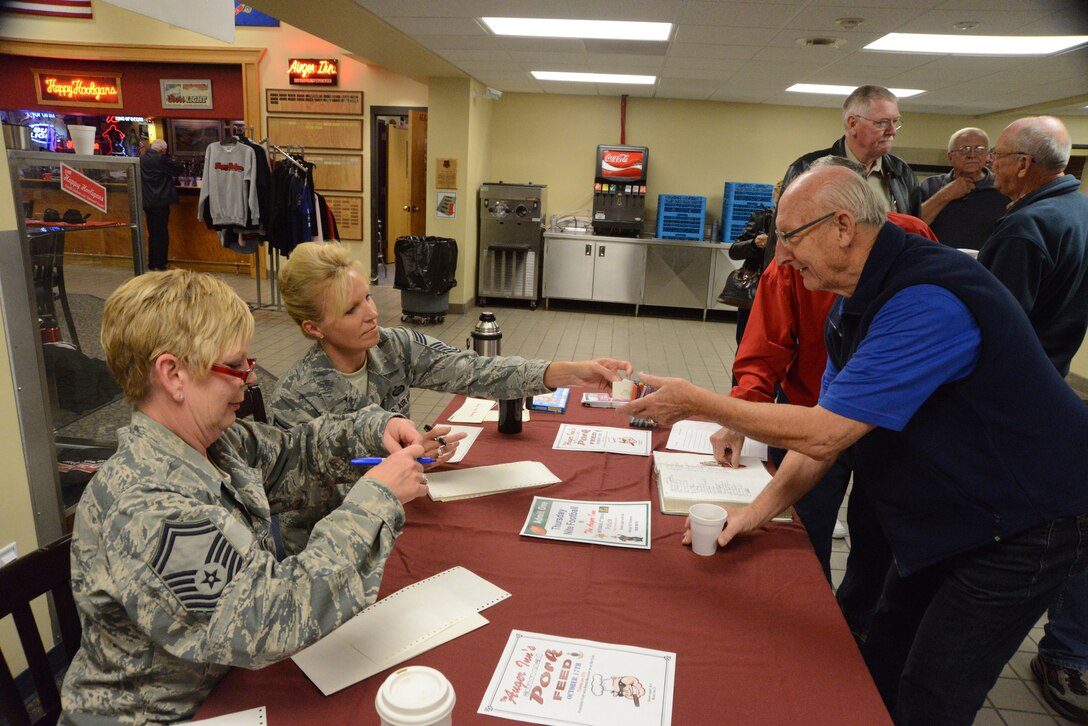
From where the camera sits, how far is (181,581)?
3.11 ft

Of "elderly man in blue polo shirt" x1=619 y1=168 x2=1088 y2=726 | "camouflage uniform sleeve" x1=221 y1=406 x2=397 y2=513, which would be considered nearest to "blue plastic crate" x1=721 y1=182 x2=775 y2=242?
"elderly man in blue polo shirt" x1=619 y1=168 x2=1088 y2=726

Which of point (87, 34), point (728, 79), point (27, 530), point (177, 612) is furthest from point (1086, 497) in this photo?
point (87, 34)

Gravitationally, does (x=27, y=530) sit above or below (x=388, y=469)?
below

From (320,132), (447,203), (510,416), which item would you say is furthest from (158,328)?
(320,132)

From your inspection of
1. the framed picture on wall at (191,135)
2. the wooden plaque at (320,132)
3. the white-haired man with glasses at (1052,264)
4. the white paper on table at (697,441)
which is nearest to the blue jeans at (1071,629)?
the white-haired man with glasses at (1052,264)

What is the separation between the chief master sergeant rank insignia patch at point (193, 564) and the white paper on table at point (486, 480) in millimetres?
791

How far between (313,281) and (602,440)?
Result: 102 cm

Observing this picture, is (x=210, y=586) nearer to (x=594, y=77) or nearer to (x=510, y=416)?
(x=510, y=416)

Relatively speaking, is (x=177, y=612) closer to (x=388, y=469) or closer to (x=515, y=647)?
(x=388, y=469)

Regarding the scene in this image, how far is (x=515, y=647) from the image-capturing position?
1.18 metres

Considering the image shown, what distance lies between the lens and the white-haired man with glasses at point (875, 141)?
2.69 m

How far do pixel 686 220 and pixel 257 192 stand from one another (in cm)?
511

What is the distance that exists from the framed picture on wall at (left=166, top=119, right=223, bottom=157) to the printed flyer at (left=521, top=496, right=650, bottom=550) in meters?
10.1

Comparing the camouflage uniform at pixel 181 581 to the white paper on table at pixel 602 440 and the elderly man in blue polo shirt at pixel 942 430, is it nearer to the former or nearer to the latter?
the elderly man in blue polo shirt at pixel 942 430
